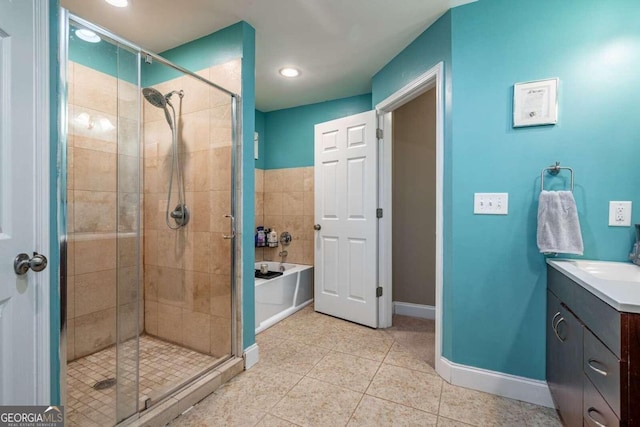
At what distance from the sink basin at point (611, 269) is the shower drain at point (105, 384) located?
2.33 m

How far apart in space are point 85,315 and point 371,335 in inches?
81.0

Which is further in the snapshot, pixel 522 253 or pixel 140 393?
pixel 522 253

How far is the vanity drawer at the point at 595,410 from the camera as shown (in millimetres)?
898

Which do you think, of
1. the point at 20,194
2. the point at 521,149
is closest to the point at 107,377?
the point at 20,194

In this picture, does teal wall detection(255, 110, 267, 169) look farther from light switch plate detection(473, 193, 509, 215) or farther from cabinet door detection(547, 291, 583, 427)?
cabinet door detection(547, 291, 583, 427)

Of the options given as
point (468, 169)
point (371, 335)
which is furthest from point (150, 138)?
point (371, 335)

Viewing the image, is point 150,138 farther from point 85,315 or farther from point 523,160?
point 523,160

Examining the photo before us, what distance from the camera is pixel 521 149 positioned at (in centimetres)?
165

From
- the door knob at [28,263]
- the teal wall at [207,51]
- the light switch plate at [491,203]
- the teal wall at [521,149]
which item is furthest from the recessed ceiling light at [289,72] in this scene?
the door knob at [28,263]

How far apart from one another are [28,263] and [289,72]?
2.45 m

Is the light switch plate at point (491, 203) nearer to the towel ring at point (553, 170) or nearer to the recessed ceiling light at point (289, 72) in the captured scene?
the towel ring at point (553, 170)

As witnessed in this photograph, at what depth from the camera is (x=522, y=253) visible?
1.66 meters

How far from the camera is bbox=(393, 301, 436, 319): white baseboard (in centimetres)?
296

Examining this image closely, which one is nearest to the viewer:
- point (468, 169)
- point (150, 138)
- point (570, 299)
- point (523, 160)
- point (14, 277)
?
point (14, 277)
